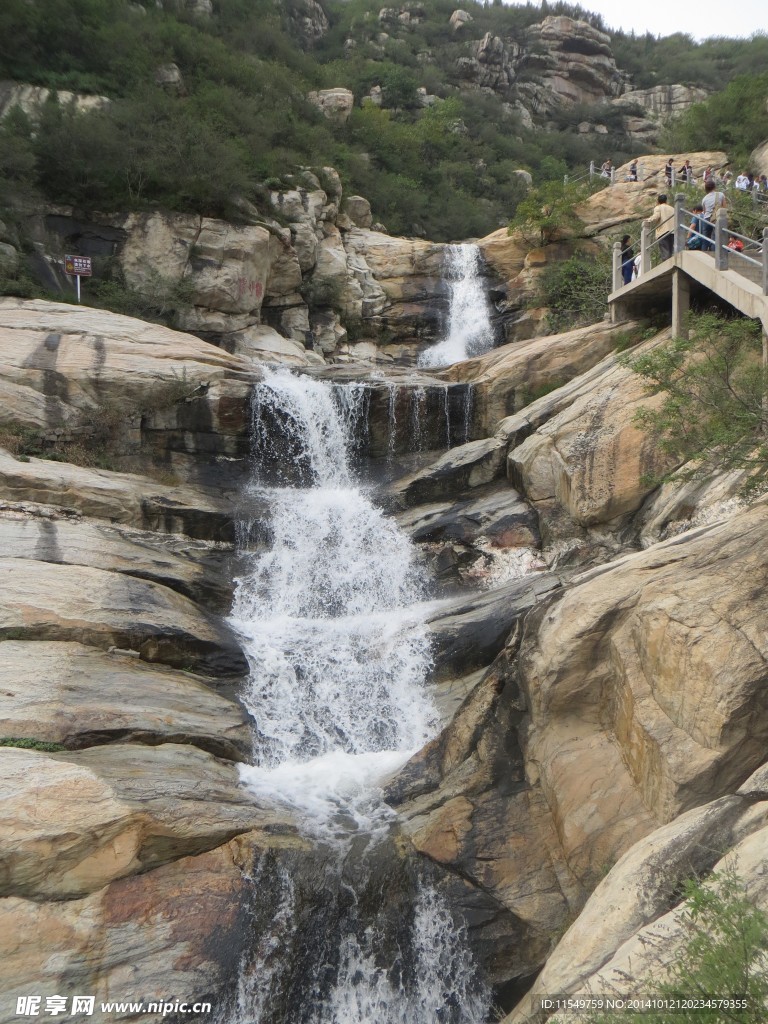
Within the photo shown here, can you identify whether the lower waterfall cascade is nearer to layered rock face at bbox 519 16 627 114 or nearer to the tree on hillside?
the tree on hillside

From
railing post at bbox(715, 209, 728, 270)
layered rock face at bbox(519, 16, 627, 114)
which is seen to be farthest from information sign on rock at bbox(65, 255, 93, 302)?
layered rock face at bbox(519, 16, 627, 114)

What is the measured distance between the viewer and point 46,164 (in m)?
23.5

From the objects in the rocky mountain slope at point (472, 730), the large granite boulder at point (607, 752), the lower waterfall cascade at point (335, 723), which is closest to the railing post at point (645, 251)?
the rocky mountain slope at point (472, 730)

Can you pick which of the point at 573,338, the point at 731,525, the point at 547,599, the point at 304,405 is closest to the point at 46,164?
the point at 304,405

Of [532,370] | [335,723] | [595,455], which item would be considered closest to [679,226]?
[595,455]

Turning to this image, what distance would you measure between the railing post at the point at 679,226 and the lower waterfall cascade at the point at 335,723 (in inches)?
309

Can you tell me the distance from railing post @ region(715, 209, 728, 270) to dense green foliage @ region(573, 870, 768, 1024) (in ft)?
35.5

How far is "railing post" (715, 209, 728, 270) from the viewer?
482 inches

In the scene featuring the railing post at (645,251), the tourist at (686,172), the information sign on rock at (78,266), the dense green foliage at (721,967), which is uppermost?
the tourist at (686,172)

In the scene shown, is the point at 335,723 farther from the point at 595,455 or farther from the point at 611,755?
the point at 595,455

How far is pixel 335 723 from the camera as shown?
38.2 feet

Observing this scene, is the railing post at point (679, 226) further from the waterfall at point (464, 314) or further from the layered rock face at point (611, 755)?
the waterfall at point (464, 314)

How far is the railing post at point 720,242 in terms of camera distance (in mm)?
12242

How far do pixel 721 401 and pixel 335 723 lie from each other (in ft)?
23.6
